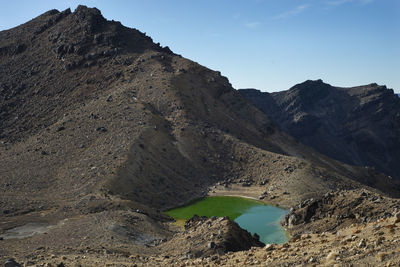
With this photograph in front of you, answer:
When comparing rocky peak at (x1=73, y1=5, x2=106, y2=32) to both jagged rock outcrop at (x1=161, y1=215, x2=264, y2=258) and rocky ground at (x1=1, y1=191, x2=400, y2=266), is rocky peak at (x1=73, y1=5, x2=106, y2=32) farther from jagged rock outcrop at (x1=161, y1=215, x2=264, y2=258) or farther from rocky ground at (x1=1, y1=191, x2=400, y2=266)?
rocky ground at (x1=1, y1=191, x2=400, y2=266)

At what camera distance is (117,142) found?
76812 millimetres

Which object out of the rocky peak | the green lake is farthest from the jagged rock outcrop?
the rocky peak

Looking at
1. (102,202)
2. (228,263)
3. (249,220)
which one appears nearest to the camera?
(228,263)

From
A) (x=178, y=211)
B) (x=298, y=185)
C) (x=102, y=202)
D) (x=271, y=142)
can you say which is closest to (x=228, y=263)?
(x=102, y=202)

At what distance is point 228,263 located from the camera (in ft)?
77.2

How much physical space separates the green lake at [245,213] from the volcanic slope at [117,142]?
9.71 ft

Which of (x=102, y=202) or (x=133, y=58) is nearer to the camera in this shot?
(x=102, y=202)

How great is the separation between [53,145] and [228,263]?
204 ft

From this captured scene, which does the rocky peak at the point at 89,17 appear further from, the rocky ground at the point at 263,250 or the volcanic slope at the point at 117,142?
the rocky ground at the point at 263,250

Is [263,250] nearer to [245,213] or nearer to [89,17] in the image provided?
[245,213]

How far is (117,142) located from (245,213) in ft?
87.5

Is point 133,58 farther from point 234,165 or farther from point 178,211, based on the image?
point 178,211

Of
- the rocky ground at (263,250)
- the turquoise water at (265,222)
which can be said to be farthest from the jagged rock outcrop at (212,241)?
the turquoise water at (265,222)

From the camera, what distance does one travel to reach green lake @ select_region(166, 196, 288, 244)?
186 ft
